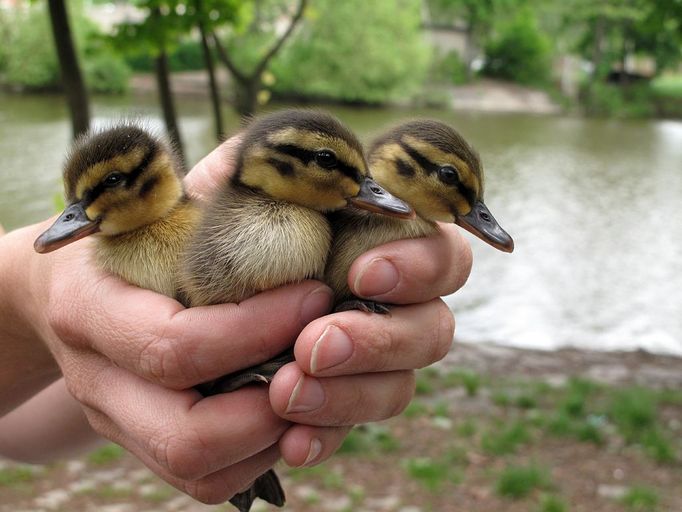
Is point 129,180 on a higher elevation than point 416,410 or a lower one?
higher

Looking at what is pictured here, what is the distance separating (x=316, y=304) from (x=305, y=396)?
218 mm

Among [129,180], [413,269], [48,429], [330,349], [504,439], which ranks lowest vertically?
[504,439]

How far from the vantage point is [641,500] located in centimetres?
457

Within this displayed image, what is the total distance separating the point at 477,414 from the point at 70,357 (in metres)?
4.71

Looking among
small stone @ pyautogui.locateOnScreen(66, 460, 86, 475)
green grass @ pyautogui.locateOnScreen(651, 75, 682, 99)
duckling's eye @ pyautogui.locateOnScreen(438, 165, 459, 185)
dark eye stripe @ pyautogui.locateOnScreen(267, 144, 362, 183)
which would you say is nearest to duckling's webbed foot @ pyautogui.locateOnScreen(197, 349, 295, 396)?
dark eye stripe @ pyautogui.locateOnScreen(267, 144, 362, 183)

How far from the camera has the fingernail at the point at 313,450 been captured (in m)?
1.73

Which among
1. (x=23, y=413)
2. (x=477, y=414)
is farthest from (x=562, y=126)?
(x=23, y=413)

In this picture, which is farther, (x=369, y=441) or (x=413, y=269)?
(x=369, y=441)

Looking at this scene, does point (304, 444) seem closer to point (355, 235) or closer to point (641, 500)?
point (355, 235)

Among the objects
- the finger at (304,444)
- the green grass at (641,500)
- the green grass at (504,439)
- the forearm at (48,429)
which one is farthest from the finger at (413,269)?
the green grass at (504,439)

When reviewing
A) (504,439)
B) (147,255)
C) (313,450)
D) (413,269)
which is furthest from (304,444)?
(504,439)

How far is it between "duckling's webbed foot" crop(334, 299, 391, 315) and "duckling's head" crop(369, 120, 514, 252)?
0.26m

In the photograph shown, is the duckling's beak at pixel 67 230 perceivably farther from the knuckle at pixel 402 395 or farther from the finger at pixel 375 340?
the knuckle at pixel 402 395

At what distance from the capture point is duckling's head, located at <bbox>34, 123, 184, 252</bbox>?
64.8 inches
